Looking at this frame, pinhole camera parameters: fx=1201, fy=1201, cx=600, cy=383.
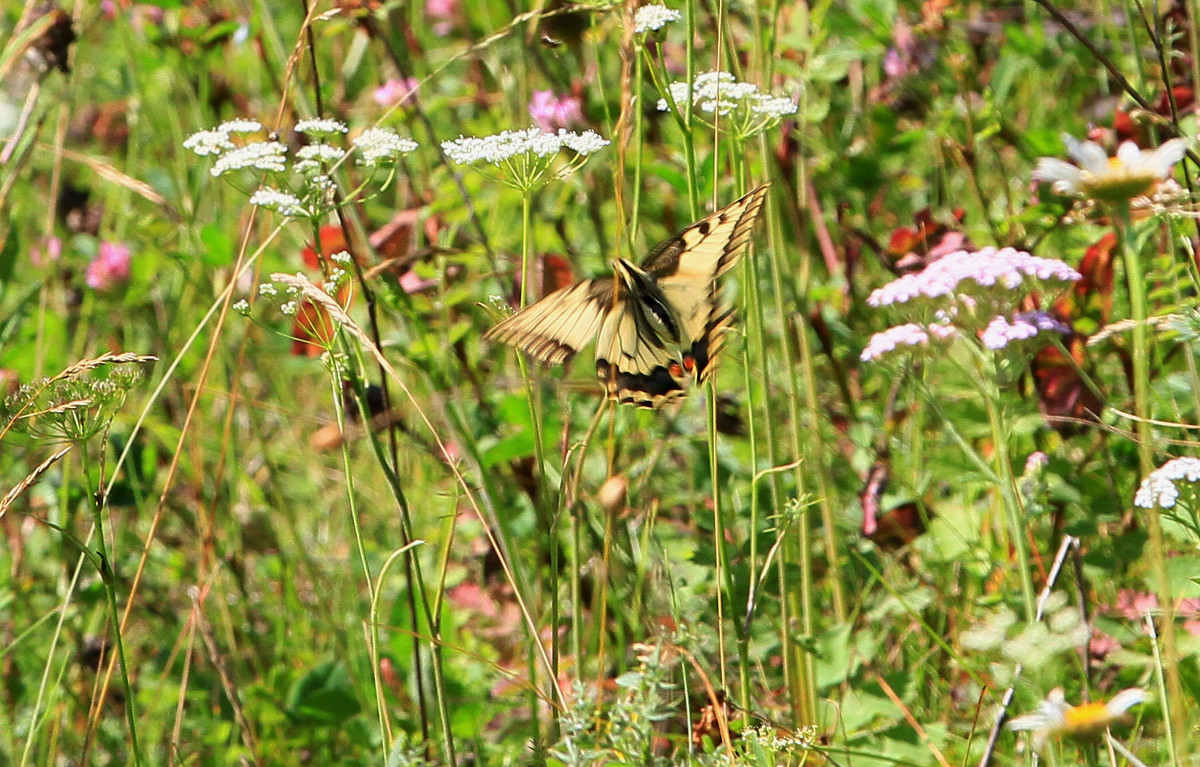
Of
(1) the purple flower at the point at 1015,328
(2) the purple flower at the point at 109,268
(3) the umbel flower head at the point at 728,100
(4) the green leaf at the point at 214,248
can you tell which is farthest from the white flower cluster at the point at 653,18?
(2) the purple flower at the point at 109,268

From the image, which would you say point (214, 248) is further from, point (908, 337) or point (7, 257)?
point (908, 337)

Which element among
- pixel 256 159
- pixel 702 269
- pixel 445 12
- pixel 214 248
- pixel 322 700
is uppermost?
pixel 445 12

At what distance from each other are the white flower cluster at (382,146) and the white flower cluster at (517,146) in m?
0.05

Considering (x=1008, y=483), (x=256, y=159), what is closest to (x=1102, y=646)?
(x=1008, y=483)

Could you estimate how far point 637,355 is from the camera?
179 cm

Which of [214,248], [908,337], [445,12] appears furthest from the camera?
[445,12]

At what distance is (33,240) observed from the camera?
11.3ft

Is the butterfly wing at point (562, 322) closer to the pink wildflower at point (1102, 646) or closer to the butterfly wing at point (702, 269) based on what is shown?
the butterfly wing at point (702, 269)

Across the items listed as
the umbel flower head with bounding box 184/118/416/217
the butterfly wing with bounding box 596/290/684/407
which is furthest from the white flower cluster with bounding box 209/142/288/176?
the butterfly wing with bounding box 596/290/684/407

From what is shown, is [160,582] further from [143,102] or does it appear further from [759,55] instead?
[759,55]

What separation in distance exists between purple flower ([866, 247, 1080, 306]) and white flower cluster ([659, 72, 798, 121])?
314mm

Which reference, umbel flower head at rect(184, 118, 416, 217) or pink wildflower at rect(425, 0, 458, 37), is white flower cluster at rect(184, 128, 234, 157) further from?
pink wildflower at rect(425, 0, 458, 37)

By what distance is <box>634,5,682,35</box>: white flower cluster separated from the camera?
1.29 m

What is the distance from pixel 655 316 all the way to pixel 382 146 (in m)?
0.58
